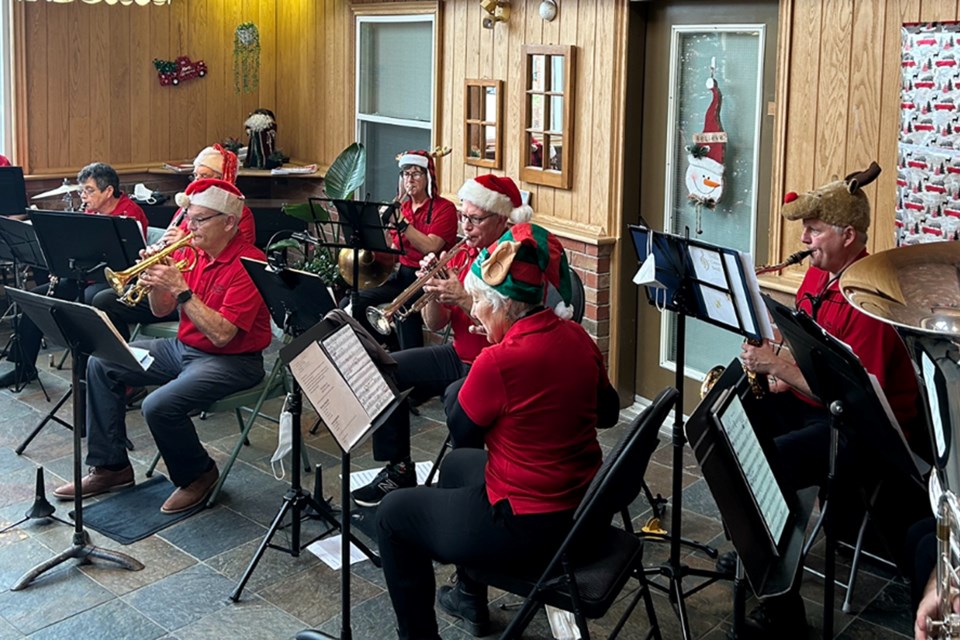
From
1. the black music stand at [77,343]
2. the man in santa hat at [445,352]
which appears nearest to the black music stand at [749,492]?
the man in santa hat at [445,352]

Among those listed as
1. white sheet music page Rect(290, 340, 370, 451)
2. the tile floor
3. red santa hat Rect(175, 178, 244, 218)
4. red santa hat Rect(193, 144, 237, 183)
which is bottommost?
the tile floor

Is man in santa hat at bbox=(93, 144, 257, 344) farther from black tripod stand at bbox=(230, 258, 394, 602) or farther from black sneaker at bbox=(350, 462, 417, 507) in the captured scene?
black sneaker at bbox=(350, 462, 417, 507)

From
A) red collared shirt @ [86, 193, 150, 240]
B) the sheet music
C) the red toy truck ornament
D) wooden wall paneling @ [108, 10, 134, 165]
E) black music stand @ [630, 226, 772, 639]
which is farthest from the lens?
the red toy truck ornament

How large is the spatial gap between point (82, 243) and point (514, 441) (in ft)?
10.7

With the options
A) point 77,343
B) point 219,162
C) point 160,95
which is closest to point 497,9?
point 219,162

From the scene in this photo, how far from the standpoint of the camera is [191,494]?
15.8 feet

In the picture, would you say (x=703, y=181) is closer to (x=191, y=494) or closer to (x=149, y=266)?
(x=149, y=266)

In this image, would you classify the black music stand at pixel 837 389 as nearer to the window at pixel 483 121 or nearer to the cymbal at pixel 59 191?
the window at pixel 483 121

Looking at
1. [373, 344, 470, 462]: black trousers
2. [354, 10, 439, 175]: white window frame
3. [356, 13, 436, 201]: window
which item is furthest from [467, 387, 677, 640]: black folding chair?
[356, 13, 436, 201]: window

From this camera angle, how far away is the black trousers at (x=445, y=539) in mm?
3205

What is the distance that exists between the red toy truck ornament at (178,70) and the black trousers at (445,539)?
218 inches

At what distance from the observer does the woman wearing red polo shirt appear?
3174 mm

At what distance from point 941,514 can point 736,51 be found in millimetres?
3447

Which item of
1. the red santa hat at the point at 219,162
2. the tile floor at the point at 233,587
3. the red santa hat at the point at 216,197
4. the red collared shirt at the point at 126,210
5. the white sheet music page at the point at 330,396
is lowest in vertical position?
the tile floor at the point at 233,587
